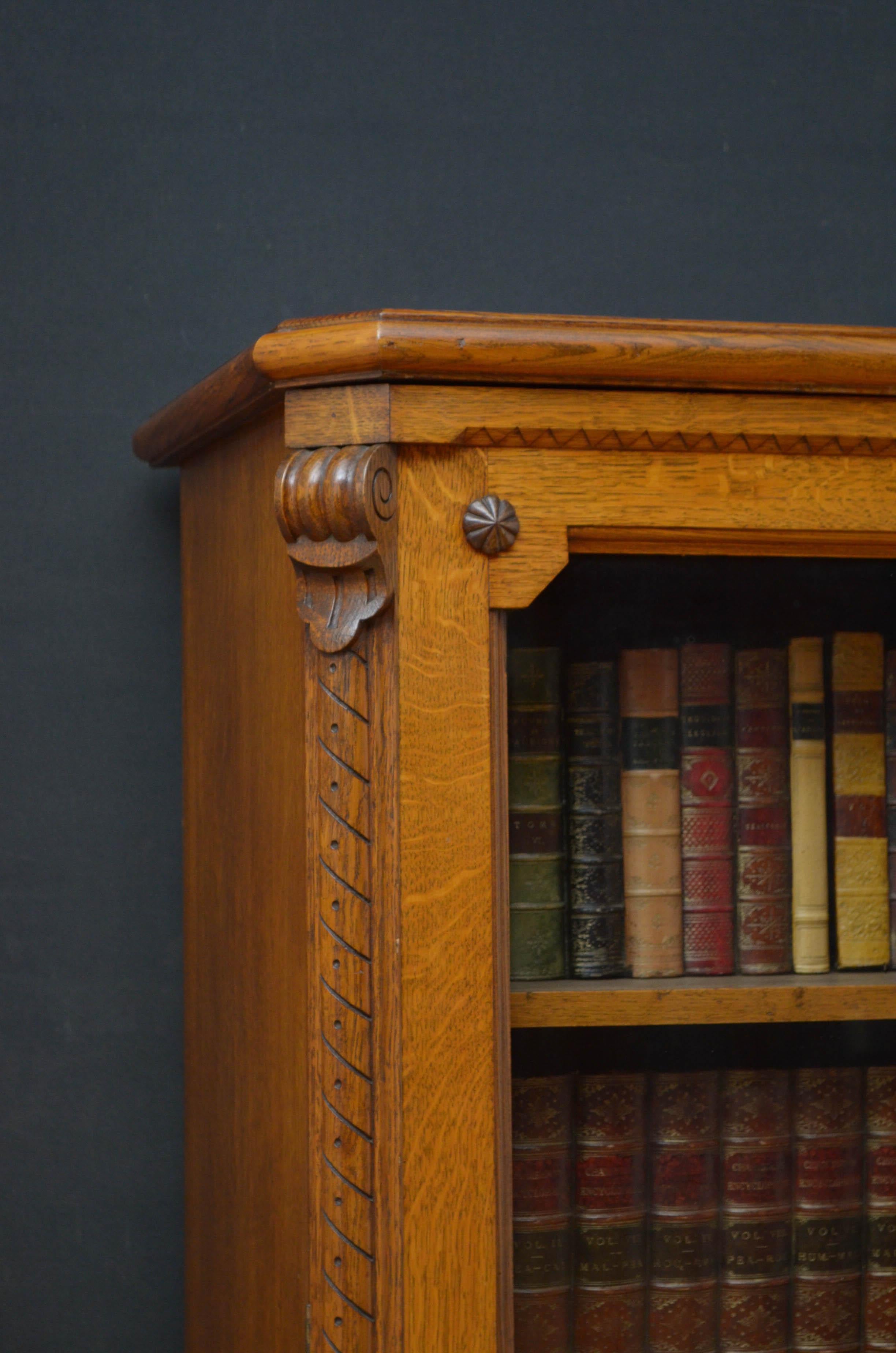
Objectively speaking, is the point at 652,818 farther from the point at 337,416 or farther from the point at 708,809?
the point at 337,416

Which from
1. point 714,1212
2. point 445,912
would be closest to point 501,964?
point 445,912

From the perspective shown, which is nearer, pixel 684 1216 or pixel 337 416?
pixel 337 416

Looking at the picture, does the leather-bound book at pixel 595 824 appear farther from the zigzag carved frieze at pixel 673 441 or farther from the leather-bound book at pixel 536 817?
the zigzag carved frieze at pixel 673 441

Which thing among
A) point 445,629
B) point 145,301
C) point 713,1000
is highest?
point 145,301

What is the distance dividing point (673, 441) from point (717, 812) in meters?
0.27

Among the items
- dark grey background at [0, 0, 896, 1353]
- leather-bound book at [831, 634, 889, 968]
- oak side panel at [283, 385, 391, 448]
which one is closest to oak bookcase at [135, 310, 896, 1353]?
oak side panel at [283, 385, 391, 448]

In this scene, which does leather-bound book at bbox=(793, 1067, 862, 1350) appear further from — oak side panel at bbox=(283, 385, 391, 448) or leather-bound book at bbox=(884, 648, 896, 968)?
oak side panel at bbox=(283, 385, 391, 448)

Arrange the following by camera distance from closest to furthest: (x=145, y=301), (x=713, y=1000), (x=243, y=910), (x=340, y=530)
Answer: (x=340, y=530) < (x=713, y=1000) < (x=243, y=910) < (x=145, y=301)

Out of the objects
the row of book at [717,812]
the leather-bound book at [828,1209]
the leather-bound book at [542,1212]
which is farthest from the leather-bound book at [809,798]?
the leather-bound book at [542,1212]

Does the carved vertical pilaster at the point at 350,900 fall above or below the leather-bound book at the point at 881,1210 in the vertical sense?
above

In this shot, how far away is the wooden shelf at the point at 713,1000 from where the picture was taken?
37.5 inches

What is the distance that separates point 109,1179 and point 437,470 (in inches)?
33.7

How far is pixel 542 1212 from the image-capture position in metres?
0.96

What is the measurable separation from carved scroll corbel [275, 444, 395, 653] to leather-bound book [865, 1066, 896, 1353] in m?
0.51
